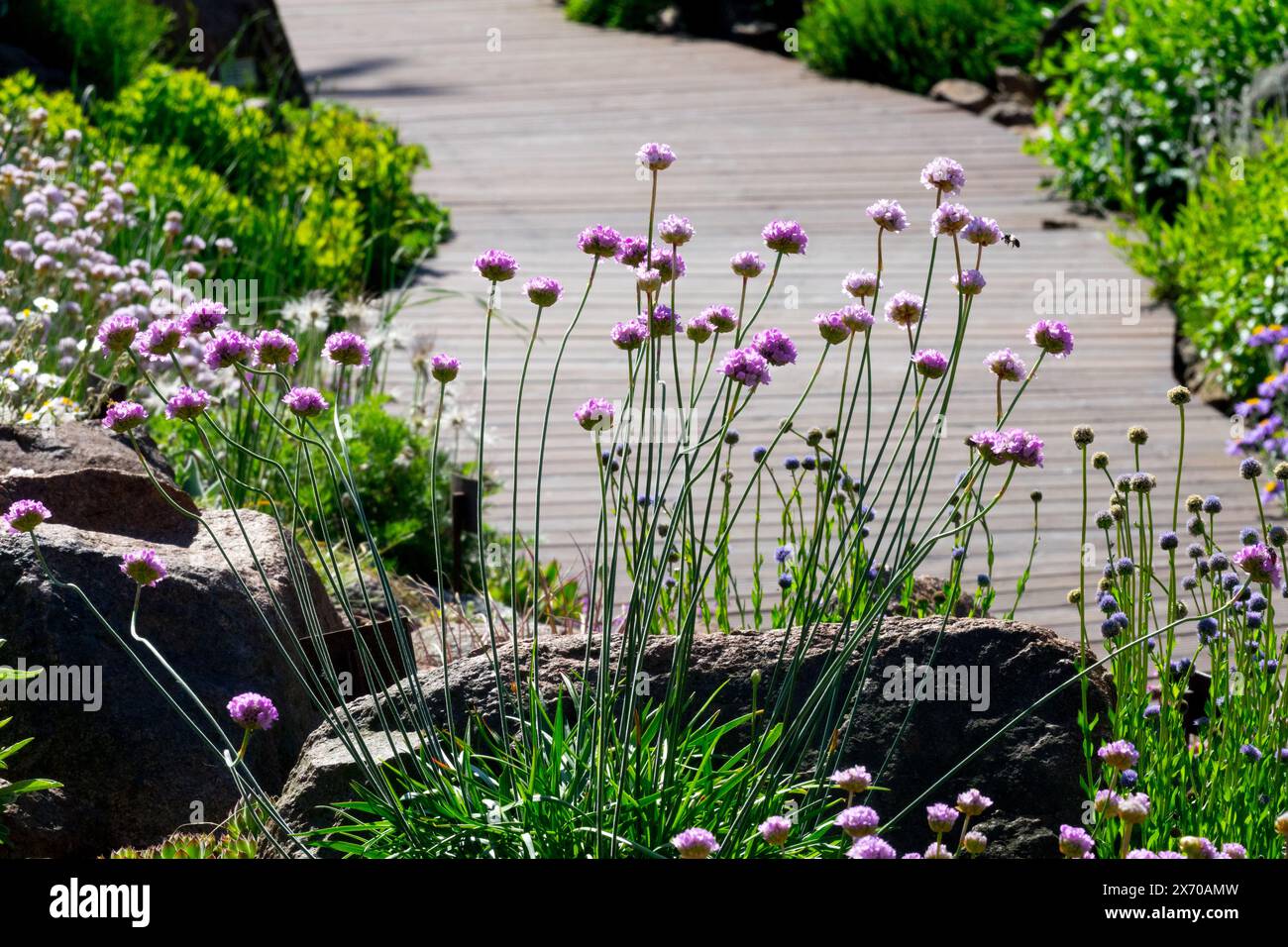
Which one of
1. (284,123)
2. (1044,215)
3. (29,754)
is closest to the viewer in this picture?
(29,754)

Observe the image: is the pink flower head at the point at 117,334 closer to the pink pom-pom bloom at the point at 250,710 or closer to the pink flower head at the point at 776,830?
the pink pom-pom bloom at the point at 250,710

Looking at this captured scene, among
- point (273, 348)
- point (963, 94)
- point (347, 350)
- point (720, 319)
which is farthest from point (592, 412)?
point (963, 94)

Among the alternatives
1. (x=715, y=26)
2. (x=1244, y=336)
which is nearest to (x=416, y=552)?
(x=1244, y=336)

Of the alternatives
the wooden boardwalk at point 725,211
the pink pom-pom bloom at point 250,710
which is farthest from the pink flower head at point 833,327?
the wooden boardwalk at point 725,211

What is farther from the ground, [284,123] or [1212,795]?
[284,123]

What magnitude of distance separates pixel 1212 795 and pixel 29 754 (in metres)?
2.37

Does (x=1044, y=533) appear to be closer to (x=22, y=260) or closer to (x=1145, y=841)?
(x=1145, y=841)

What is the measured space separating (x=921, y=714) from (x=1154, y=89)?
7775 millimetres

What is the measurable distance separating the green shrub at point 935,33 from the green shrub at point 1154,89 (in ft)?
10.2

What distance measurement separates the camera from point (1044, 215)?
9.88 meters

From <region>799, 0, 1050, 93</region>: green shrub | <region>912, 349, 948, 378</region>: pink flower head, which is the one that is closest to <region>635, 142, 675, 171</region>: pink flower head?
<region>912, 349, 948, 378</region>: pink flower head

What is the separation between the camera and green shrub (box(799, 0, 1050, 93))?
13305 millimetres

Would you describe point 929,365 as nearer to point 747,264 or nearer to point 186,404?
point 747,264

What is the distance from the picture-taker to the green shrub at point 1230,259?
7046 mm
